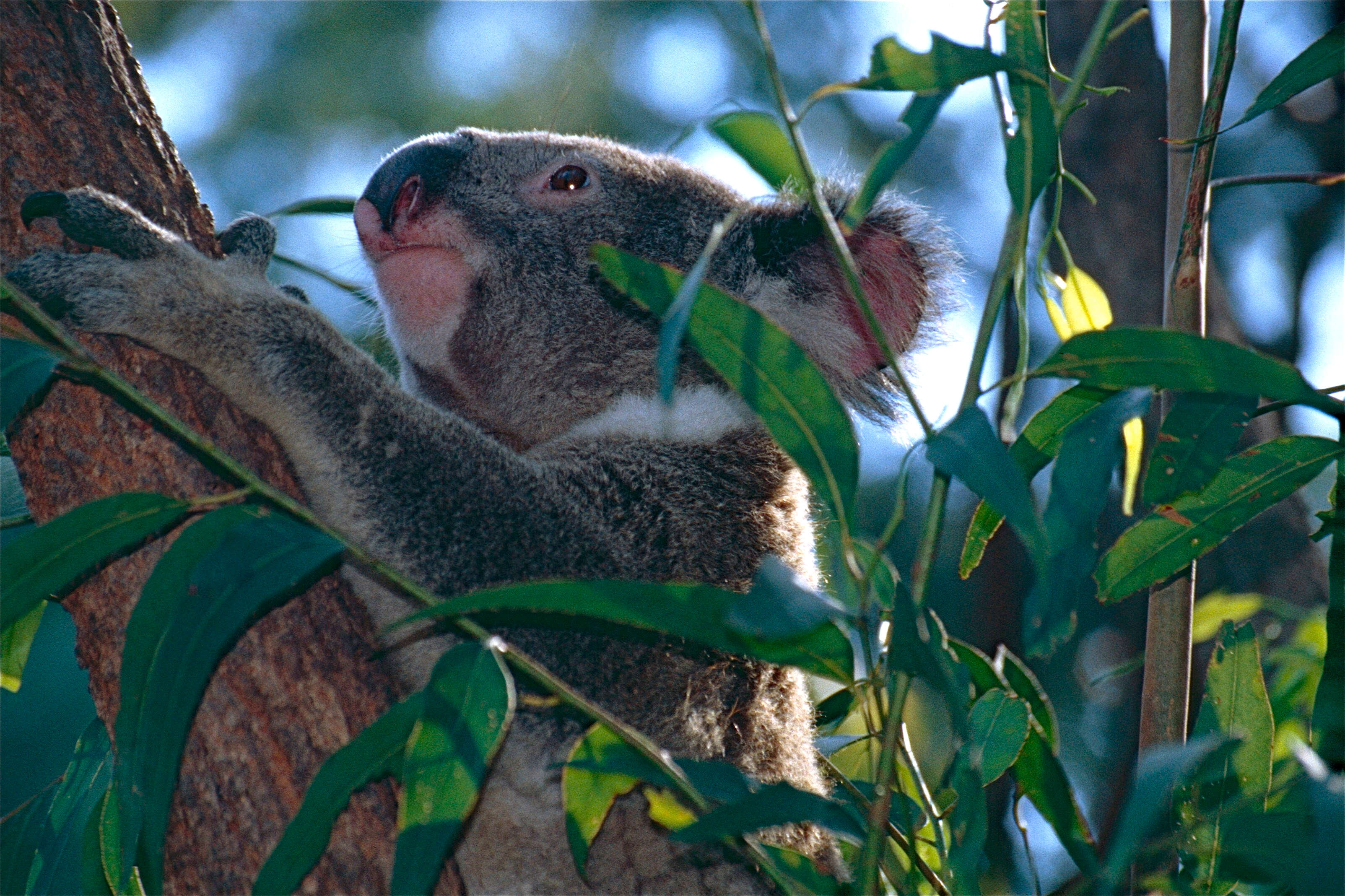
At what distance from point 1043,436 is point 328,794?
866 millimetres

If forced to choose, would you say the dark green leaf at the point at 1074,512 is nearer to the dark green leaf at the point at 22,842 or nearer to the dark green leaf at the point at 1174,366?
the dark green leaf at the point at 1174,366

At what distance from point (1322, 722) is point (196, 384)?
4.49 ft

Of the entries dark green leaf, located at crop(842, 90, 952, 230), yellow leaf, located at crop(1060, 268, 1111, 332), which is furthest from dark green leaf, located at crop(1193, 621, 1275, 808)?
dark green leaf, located at crop(842, 90, 952, 230)

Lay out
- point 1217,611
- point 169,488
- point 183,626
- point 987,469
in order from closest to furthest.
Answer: point 987,469 < point 183,626 < point 169,488 < point 1217,611

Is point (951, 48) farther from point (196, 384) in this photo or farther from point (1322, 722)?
point (196, 384)

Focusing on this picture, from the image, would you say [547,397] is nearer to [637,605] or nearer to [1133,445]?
[1133,445]

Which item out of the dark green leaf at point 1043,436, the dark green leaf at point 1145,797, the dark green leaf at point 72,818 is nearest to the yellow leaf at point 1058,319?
the dark green leaf at point 1043,436

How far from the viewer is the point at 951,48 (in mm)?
1038

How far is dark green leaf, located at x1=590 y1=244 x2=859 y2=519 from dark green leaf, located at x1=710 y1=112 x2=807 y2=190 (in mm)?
185

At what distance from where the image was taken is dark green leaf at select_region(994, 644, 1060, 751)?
1528 millimetres

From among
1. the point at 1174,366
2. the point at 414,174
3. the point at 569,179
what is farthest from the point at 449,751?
the point at 569,179

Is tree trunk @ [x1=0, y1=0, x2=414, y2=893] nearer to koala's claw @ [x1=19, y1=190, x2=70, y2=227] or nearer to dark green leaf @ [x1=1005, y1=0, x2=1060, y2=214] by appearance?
koala's claw @ [x1=19, y1=190, x2=70, y2=227]

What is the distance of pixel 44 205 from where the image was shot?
1459 mm

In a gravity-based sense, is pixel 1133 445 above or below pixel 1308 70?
below
